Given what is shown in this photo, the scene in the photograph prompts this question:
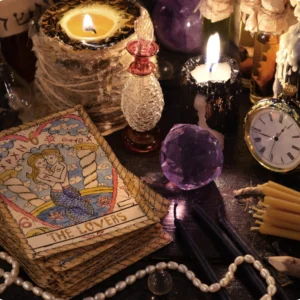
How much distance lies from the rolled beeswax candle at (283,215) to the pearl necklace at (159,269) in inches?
2.3

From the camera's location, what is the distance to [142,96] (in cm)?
89

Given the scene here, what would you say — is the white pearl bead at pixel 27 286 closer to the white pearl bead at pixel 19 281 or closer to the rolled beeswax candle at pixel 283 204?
the white pearl bead at pixel 19 281

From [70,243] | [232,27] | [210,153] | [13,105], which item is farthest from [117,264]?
[232,27]

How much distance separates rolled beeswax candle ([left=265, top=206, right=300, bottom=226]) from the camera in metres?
0.78

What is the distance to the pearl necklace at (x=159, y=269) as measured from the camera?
0.74 m

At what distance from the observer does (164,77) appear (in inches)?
40.8

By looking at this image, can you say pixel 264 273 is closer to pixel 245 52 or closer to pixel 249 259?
pixel 249 259

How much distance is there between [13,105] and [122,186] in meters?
0.27

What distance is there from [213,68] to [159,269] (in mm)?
A: 294

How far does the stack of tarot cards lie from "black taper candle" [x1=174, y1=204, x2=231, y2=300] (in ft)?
0.06

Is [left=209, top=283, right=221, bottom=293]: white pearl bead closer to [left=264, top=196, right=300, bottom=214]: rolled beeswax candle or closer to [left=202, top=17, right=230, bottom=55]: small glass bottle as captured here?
[left=264, top=196, right=300, bottom=214]: rolled beeswax candle

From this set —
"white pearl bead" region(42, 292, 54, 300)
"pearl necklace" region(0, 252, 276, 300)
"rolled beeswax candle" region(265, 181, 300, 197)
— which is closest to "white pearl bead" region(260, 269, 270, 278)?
"pearl necklace" region(0, 252, 276, 300)

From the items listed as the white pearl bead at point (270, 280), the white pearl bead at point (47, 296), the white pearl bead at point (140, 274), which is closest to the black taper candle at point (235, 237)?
the white pearl bead at point (270, 280)

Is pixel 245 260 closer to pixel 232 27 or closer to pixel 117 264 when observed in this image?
pixel 117 264
